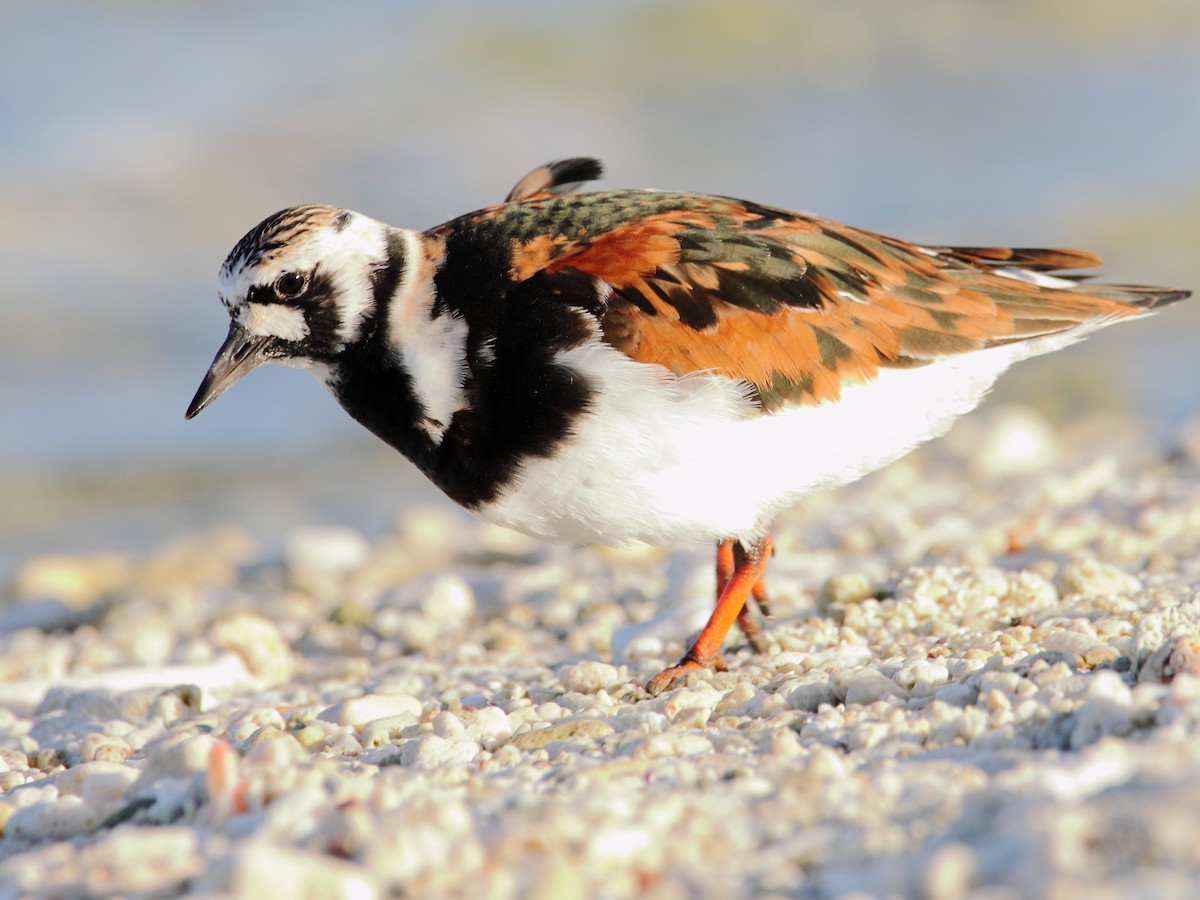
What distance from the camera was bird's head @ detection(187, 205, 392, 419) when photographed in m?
3.68

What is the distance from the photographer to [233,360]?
12.4 feet

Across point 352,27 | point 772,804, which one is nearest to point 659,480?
point 772,804

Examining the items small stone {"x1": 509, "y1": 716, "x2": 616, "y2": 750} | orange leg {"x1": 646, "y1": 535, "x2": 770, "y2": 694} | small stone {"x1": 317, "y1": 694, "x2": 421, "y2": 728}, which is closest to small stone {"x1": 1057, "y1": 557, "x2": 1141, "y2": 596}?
orange leg {"x1": 646, "y1": 535, "x2": 770, "y2": 694}

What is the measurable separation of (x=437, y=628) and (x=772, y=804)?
118 inches

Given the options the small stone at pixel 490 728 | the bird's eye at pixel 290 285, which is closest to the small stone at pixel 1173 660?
the small stone at pixel 490 728

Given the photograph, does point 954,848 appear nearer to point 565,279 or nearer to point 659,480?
point 659,480

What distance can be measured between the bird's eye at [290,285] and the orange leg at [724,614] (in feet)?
4.55

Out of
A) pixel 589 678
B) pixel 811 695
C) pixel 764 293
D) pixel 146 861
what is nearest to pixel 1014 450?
pixel 764 293

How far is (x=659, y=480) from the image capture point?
347 cm

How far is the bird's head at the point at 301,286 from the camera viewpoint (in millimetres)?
3678

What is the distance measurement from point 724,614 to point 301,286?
1.49 metres

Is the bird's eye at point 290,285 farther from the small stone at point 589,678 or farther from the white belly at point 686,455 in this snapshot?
the small stone at point 589,678

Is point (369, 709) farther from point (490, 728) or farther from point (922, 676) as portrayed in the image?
point (922, 676)

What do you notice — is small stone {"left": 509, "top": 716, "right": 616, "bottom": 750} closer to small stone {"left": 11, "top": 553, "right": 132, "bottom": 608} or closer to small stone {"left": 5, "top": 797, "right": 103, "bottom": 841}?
small stone {"left": 5, "top": 797, "right": 103, "bottom": 841}
